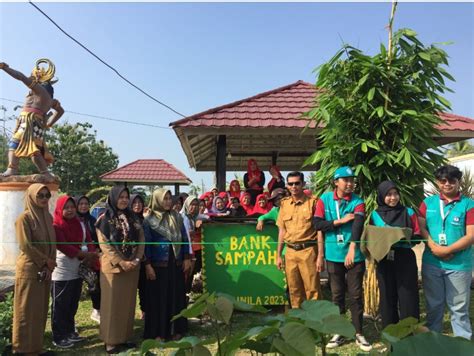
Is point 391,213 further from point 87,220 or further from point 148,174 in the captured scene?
point 148,174

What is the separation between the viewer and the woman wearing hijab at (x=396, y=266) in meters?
3.53

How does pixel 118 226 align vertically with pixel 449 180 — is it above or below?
below

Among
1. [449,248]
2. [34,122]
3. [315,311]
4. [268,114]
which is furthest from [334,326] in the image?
[34,122]

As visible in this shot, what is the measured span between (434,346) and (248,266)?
4462 millimetres

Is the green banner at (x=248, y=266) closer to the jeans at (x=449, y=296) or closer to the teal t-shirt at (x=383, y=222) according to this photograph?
the teal t-shirt at (x=383, y=222)

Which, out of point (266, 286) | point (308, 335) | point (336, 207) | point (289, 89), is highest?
point (289, 89)

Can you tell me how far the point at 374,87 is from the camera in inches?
179

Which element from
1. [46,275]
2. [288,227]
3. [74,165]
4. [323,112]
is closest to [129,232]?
[46,275]

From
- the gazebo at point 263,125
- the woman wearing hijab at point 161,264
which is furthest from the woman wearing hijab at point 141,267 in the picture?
the gazebo at point 263,125

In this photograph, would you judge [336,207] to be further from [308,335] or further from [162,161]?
[162,161]

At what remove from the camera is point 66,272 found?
4215 millimetres

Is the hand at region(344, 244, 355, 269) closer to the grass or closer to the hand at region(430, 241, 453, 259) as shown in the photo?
the grass

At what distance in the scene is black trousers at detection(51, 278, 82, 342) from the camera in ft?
13.5

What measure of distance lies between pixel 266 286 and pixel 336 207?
1.80 meters
